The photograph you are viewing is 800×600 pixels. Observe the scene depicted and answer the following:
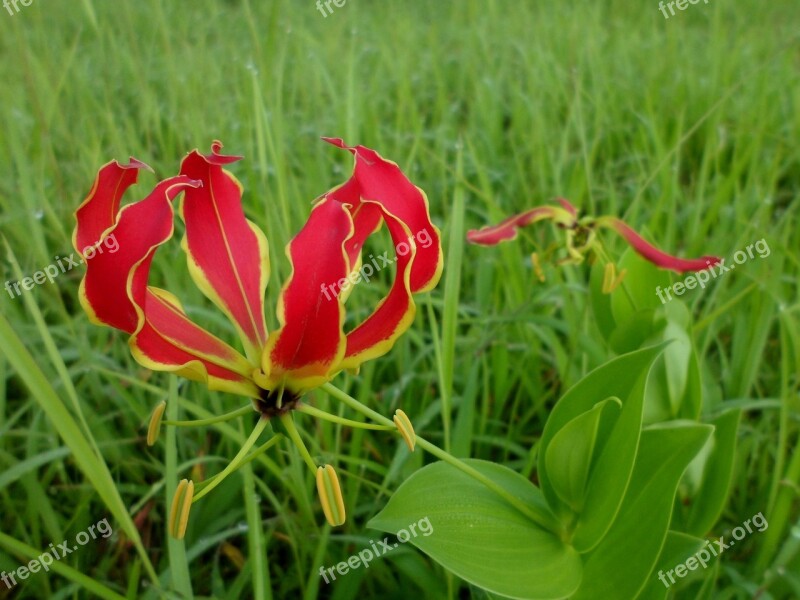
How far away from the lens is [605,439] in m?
0.74

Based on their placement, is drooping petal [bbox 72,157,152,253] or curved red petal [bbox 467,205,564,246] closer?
drooping petal [bbox 72,157,152,253]

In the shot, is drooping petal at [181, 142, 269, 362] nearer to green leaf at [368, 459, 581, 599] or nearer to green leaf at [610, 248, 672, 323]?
green leaf at [368, 459, 581, 599]

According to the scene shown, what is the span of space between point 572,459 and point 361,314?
61 centimetres

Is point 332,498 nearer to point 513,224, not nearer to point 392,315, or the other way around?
point 392,315

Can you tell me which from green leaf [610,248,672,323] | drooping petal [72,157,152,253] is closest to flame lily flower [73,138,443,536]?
drooping petal [72,157,152,253]

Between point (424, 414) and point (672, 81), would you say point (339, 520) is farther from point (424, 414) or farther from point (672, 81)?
point (672, 81)


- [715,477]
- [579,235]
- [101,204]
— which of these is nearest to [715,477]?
[715,477]

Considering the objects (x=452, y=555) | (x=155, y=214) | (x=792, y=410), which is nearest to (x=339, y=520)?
(x=452, y=555)

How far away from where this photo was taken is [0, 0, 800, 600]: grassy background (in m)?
0.87

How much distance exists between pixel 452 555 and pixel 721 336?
0.87m

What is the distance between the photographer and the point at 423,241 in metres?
0.55

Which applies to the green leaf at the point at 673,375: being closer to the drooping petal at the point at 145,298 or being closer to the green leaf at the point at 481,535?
the green leaf at the point at 481,535

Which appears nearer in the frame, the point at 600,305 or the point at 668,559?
the point at 668,559

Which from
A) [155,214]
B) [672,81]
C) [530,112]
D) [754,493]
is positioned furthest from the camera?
[672,81]
